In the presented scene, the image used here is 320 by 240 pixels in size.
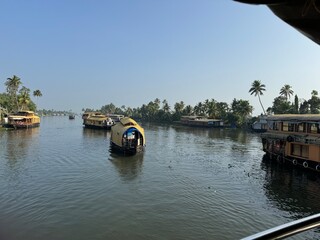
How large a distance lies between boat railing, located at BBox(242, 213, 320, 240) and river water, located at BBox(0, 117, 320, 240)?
13.2 m

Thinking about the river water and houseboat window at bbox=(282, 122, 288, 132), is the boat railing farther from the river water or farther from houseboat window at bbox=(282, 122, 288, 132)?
houseboat window at bbox=(282, 122, 288, 132)

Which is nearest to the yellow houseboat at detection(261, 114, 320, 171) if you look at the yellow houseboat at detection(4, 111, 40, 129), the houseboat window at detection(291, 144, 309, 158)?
the houseboat window at detection(291, 144, 309, 158)

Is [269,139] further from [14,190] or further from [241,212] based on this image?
[14,190]

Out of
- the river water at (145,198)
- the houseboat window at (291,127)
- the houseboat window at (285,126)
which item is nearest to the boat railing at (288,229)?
the river water at (145,198)

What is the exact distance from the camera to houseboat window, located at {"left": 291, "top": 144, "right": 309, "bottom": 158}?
30.9 m

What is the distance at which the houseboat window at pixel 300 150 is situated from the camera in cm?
3094

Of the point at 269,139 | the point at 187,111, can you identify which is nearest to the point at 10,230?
the point at 269,139

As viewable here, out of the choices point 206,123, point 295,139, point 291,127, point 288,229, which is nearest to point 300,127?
point 291,127

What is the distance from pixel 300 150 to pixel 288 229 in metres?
33.7

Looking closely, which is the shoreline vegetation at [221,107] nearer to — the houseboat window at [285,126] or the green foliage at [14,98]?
the green foliage at [14,98]

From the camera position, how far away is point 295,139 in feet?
103

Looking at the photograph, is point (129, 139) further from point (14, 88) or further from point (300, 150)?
point (14, 88)

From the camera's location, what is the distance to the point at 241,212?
17.9 m

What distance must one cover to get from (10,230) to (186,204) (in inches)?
429
